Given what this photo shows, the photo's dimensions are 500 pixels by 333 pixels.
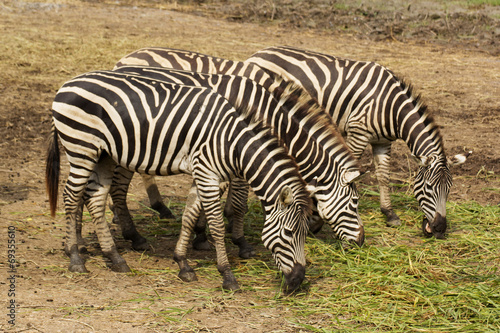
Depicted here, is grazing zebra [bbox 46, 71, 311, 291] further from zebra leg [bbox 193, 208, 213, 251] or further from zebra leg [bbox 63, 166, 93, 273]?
zebra leg [bbox 193, 208, 213, 251]

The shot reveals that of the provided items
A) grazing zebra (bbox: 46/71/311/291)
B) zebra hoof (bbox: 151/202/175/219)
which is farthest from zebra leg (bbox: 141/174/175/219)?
grazing zebra (bbox: 46/71/311/291)

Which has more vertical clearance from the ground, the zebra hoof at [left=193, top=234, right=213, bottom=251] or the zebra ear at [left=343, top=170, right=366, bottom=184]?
the zebra ear at [left=343, top=170, right=366, bottom=184]

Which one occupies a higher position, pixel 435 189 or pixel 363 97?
pixel 363 97

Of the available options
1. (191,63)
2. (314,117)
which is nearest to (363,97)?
(314,117)

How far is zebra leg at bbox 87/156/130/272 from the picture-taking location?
644 centimetres

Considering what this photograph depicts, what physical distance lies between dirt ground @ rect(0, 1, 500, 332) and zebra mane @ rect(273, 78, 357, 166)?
1925 mm

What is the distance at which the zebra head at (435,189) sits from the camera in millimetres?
7250

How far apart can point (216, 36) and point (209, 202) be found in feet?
35.6

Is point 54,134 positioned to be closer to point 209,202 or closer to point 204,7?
point 209,202

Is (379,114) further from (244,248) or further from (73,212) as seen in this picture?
(73,212)

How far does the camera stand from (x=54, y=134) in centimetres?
656

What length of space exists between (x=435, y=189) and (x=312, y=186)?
81.5 inches

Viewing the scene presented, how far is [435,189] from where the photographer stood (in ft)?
23.8

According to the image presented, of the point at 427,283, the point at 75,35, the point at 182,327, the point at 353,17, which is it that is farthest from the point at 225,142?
the point at 353,17
